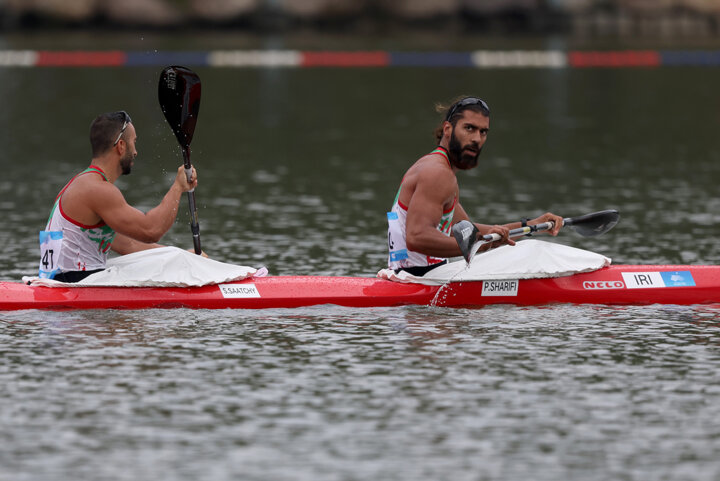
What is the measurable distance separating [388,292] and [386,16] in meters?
46.2

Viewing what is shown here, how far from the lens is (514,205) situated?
1983cm

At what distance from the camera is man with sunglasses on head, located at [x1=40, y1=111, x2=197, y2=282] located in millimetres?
11930

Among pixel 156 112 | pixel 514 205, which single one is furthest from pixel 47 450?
pixel 156 112

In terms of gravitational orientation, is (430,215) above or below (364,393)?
above

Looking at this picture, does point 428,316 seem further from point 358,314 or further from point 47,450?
point 47,450

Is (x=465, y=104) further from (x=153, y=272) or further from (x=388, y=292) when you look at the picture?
(x=153, y=272)

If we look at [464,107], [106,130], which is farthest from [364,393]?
[106,130]

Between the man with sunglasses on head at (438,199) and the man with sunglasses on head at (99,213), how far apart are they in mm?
1730

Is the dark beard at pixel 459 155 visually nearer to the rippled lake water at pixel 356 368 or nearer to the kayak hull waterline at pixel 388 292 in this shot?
the kayak hull waterline at pixel 388 292

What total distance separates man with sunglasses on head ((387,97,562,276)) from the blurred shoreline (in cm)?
4421

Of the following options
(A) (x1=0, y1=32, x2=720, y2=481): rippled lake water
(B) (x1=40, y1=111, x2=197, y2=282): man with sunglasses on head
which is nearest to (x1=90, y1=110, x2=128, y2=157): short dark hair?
(B) (x1=40, y1=111, x2=197, y2=282): man with sunglasses on head

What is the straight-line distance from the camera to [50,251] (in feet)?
40.1

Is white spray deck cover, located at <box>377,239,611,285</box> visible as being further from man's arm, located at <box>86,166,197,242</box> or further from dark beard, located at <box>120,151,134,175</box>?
dark beard, located at <box>120,151,134,175</box>

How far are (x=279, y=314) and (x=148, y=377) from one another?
7.43ft
